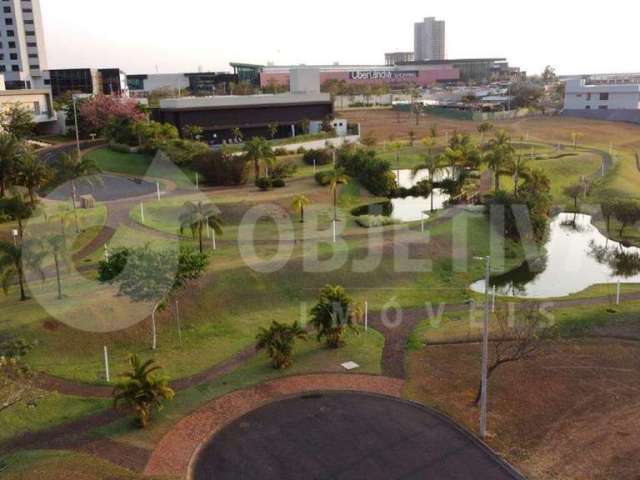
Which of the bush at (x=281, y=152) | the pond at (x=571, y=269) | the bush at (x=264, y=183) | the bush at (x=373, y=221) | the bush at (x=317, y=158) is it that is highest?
the bush at (x=281, y=152)

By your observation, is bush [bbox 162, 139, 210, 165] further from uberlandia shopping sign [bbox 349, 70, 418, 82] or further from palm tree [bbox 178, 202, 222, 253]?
uberlandia shopping sign [bbox 349, 70, 418, 82]

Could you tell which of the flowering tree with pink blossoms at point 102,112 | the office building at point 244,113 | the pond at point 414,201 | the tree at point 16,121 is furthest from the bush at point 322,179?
the tree at point 16,121

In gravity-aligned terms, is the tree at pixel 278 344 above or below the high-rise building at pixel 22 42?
below

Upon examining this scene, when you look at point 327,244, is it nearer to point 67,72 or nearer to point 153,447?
point 153,447

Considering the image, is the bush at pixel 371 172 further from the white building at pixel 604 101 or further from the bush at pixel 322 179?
the white building at pixel 604 101

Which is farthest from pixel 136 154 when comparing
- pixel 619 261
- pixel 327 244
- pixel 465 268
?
pixel 619 261

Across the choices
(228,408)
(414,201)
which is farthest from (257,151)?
(228,408)
